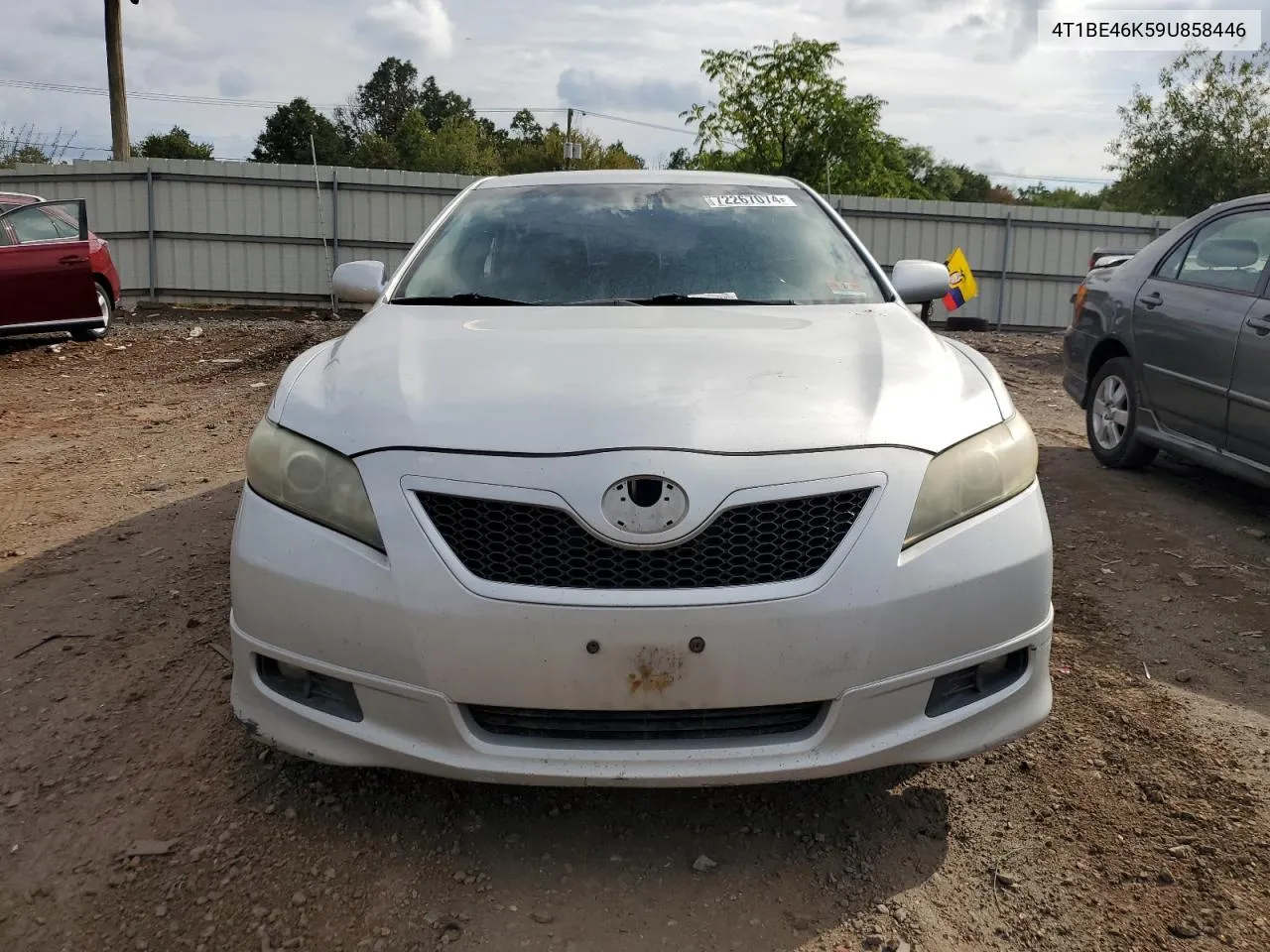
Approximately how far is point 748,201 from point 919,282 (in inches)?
26.4

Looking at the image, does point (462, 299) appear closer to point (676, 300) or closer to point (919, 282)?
point (676, 300)

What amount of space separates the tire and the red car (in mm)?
29

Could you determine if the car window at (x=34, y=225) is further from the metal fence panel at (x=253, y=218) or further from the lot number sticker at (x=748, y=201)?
the lot number sticker at (x=748, y=201)

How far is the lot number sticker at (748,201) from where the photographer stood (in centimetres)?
392

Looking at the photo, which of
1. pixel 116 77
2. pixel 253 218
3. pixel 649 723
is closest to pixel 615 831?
pixel 649 723

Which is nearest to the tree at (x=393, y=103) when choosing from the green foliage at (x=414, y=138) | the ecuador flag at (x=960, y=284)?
the green foliage at (x=414, y=138)

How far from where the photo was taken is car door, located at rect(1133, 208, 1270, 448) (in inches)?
202

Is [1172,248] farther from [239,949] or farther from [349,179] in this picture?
[349,179]

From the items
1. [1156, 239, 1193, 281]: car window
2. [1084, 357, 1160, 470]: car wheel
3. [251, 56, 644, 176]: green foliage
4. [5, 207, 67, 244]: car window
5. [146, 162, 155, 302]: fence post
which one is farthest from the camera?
[251, 56, 644, 176]: green foliage

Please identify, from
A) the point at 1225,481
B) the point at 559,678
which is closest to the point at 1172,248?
the point at 1225,481

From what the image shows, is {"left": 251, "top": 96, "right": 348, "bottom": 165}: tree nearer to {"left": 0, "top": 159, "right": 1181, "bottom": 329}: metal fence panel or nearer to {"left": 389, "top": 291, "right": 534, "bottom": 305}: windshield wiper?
{"left": 0, "top": 159, "right": 1181, "bottom": 329}: metal fence panel

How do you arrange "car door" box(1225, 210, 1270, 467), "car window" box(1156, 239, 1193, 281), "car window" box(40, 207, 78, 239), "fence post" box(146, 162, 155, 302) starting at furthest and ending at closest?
"fence post" box(146, 162, 155, 302)
"car window" box(40, 207, 78, 239)
"car window" box(1156, 239, 1193, 281)
"car door" box(1225, 210, 1270, 467)

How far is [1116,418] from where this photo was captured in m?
6.06

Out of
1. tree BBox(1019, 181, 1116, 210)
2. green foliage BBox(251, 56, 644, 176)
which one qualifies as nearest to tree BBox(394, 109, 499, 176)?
green foliage BBox(251, 56, 644, 176)
